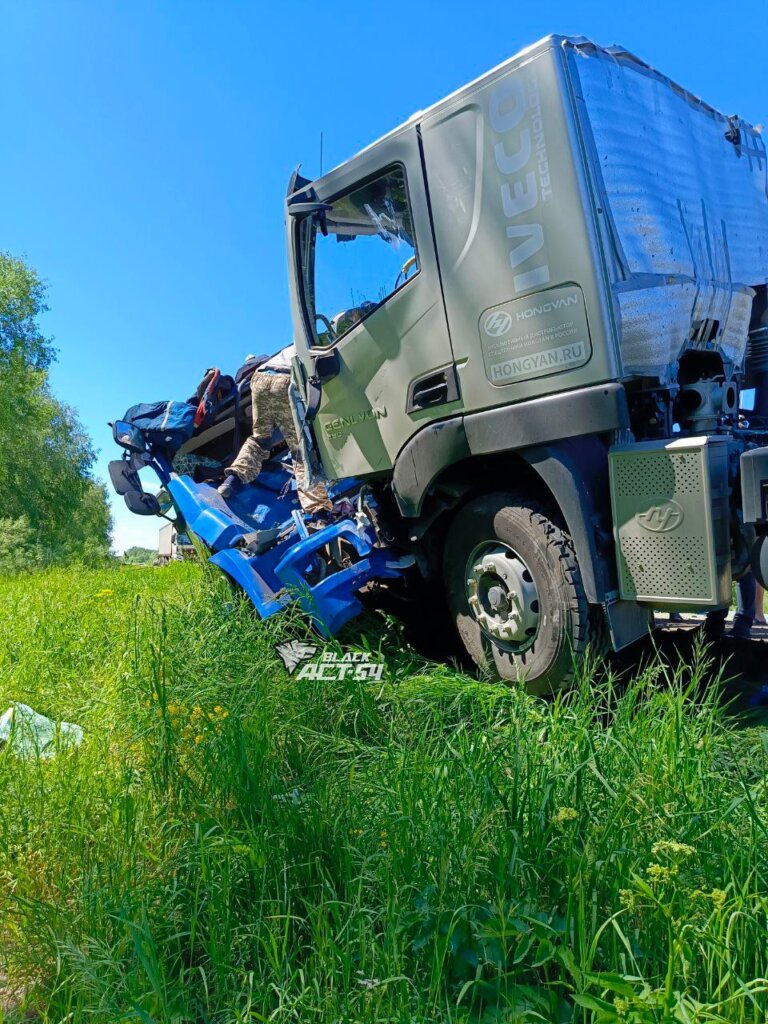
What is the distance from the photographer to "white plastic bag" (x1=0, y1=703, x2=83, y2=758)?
2312 millimetres

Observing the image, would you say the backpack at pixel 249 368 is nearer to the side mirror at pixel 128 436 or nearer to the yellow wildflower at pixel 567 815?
the side mirror at pixel 128 436

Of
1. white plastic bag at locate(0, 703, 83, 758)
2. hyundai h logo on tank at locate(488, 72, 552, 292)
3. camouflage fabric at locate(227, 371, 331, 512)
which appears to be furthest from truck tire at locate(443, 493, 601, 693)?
camouflage fabric at locate(227, 371, 331, 512)

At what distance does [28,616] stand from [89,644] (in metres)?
1.13

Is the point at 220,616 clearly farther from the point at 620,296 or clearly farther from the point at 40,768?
the point at 620,296

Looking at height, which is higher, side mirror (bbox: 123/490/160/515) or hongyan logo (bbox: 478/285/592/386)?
hongyan logo (bbox: 478/285/592/386)

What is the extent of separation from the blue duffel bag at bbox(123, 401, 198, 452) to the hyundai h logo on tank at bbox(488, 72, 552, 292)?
3.44m

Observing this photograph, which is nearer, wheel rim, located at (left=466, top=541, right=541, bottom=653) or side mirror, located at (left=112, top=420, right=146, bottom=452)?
wheel rim, located at (left=466, top=541, right=541, bottom=653)

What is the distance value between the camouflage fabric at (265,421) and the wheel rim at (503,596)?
7.09ft

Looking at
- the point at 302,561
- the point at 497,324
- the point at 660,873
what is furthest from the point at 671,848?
the point at 302,561

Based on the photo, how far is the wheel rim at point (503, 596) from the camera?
9.90 ft

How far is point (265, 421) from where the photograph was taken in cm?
515

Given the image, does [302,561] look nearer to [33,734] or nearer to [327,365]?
[327,365]

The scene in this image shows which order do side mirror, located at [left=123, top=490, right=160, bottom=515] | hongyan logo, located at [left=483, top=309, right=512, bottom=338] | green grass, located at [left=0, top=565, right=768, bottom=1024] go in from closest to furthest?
green grass, located at [left=0, top=565, right=768, bottom=1024], hongyan logo, located at [left=483, top=309, right=512, bottom=338], side mirror, located at [left=123, top=490, right=160, bottom=515]

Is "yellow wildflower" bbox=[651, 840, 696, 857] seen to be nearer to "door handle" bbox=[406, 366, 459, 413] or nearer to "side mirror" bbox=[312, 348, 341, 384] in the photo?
"door handle" bbox=[406, 366, 459, 413]
